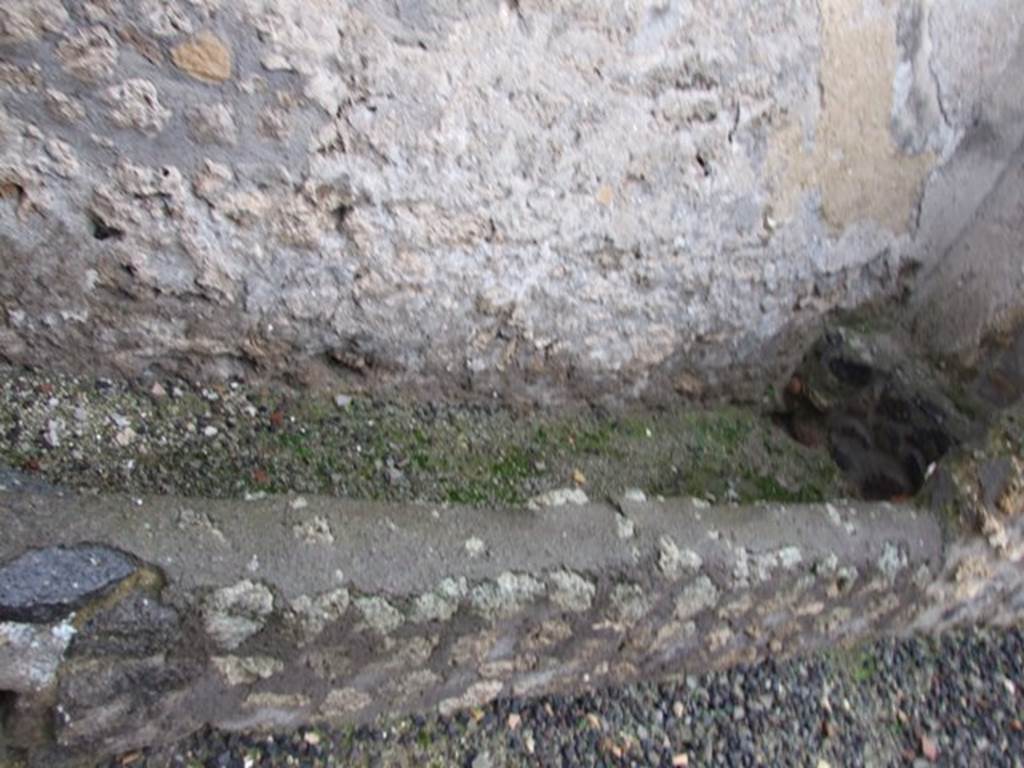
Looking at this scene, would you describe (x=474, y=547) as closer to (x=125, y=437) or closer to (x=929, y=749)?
(x=125, y=437)

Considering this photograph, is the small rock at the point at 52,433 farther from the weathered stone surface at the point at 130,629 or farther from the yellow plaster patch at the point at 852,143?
the yellow plaster patch at the point at 852,143

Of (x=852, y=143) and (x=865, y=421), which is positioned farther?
(x=865, y=421)

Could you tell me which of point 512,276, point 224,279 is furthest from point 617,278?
point 224,279

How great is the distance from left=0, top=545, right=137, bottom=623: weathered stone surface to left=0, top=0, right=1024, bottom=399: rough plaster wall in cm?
64

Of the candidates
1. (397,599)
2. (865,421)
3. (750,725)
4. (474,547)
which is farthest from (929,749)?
(397,599)

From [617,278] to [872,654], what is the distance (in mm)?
1026

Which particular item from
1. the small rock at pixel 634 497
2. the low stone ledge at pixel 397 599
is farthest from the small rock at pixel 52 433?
the small rock at pixel 634 497

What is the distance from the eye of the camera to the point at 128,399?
1.87 metres

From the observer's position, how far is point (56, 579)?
1255 millimetres

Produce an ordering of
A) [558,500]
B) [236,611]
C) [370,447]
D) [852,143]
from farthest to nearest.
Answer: [852,143]
[370,447]
[558,500]
[236,611]

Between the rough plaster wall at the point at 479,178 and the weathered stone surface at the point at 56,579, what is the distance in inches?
25.2

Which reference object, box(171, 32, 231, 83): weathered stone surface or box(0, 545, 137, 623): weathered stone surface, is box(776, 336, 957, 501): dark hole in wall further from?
box(0, 545, 137, 623): weathered stone surface

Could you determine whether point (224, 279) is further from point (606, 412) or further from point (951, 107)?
point (951, 107)

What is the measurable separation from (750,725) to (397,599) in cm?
89
